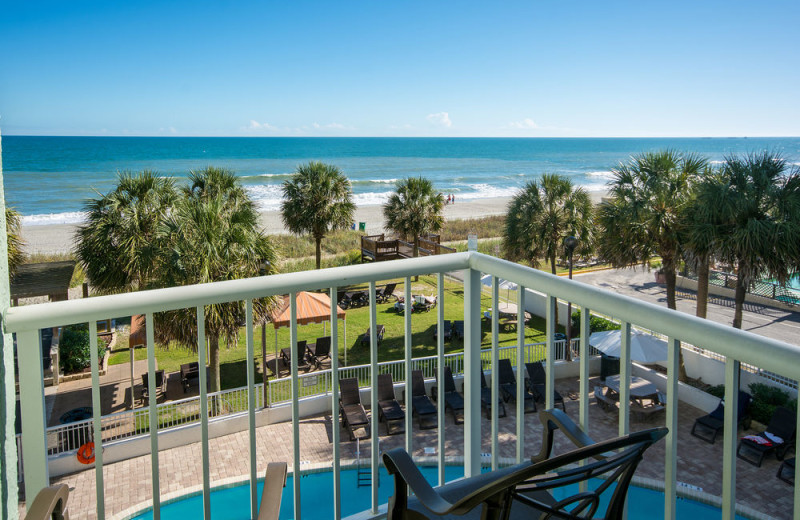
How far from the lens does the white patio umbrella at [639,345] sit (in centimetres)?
976

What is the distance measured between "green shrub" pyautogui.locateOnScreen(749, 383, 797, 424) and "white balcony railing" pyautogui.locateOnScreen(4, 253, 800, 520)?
404 inches

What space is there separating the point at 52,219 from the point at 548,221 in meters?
28.8

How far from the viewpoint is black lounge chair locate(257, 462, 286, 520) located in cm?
110

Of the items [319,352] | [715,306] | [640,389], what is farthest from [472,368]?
[715,306]

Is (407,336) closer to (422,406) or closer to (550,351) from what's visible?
(550,351)

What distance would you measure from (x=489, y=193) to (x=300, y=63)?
3634 cm

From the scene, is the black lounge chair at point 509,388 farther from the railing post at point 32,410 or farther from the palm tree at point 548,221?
the railing post at point 32,410

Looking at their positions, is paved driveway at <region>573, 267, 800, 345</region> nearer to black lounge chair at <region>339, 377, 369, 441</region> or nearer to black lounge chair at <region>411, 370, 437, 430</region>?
black lounge chair at <region>411, 370, 437, 430</region>

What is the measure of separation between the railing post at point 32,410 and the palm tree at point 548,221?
15480 mm

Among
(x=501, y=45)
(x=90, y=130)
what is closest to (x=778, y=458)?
(x=501, y=45)

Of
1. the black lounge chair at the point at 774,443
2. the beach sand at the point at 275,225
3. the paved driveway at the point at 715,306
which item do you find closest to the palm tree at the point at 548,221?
the paved driveway at the point at 715,306

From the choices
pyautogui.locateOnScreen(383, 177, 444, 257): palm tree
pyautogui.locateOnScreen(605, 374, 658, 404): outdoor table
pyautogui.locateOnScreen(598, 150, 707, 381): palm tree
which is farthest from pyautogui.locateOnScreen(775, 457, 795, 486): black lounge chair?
pyautogui.locateOnScreen(383, 177, 444, 257): palm tree

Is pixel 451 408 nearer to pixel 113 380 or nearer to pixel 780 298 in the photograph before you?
pixel 113 380

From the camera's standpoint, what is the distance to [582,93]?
7550 cm
